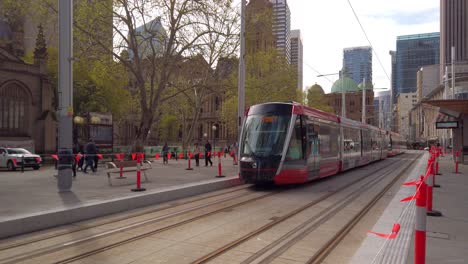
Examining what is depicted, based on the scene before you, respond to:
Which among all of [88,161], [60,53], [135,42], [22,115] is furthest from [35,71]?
[60,53]

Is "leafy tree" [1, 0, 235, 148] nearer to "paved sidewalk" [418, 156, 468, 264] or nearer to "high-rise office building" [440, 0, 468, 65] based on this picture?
"paved sidewalk" [418, 156, 468, 264]

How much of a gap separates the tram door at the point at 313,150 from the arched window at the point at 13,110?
32644 millimetres

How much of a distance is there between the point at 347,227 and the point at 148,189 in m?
6.76

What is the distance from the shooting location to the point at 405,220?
27.0 ft

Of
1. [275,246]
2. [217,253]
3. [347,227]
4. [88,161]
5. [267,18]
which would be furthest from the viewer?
[267,18]

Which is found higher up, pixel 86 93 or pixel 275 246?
pixel 86 93

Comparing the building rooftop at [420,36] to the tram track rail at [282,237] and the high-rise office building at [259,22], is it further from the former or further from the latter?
the tram track rail at [282,237]

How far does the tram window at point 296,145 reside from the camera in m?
13.7

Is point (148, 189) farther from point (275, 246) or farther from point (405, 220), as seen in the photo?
point (405, 220)

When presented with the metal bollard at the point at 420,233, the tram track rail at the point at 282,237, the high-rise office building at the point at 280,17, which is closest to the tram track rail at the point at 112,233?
the tram track rail at the point at 282,237

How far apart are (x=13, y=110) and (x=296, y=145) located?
1321 inches

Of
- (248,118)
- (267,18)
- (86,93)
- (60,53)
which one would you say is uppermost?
(267,18)

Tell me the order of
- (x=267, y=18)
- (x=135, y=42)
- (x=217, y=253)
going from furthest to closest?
(x=267, y=18), (x=135, y=42), (x=217, y=253)

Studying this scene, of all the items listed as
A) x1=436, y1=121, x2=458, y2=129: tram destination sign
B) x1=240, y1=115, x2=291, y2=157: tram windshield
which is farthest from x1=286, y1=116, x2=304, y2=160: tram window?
x1=436, y1=121, x2=458, y2=129: tram destination sign
